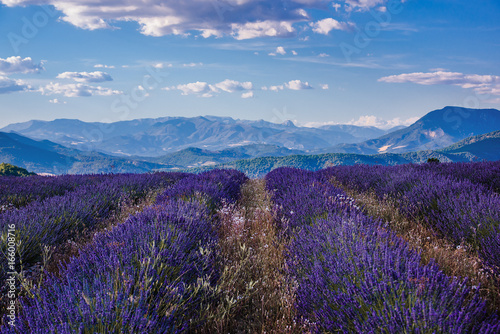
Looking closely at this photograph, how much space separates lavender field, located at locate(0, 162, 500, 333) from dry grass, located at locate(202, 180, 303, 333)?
2 centimetres

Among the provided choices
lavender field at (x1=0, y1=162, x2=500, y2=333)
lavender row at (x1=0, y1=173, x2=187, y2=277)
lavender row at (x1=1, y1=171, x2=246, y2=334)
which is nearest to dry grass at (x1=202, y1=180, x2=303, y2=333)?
lavender field at (x1=0, y1=162, x2=500, y2=333)

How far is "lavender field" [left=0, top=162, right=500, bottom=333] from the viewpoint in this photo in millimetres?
1629

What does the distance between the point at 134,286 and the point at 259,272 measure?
1268 mm

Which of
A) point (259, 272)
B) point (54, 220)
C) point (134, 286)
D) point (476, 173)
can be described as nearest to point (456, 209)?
point (259, 272)

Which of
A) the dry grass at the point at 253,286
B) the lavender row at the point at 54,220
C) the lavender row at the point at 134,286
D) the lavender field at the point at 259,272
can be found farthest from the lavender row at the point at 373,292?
the lavender row at the point at 54,220

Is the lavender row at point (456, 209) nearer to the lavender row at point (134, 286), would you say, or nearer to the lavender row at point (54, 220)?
the lavender row at point (134, 286)

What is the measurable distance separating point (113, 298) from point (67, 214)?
116 inches

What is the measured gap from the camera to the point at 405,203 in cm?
474

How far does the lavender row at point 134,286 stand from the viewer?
A: 1.57m

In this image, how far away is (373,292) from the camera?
5.66 ft

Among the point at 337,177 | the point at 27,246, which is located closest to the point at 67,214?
the point at 27,246

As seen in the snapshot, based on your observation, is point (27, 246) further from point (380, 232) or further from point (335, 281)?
point (380, 232)

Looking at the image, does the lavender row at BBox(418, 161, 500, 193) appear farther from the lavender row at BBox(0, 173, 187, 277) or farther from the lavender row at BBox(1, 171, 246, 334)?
the lavender row at BBox(0, 173, 187, 277)

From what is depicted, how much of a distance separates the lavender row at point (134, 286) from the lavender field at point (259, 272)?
12mm
